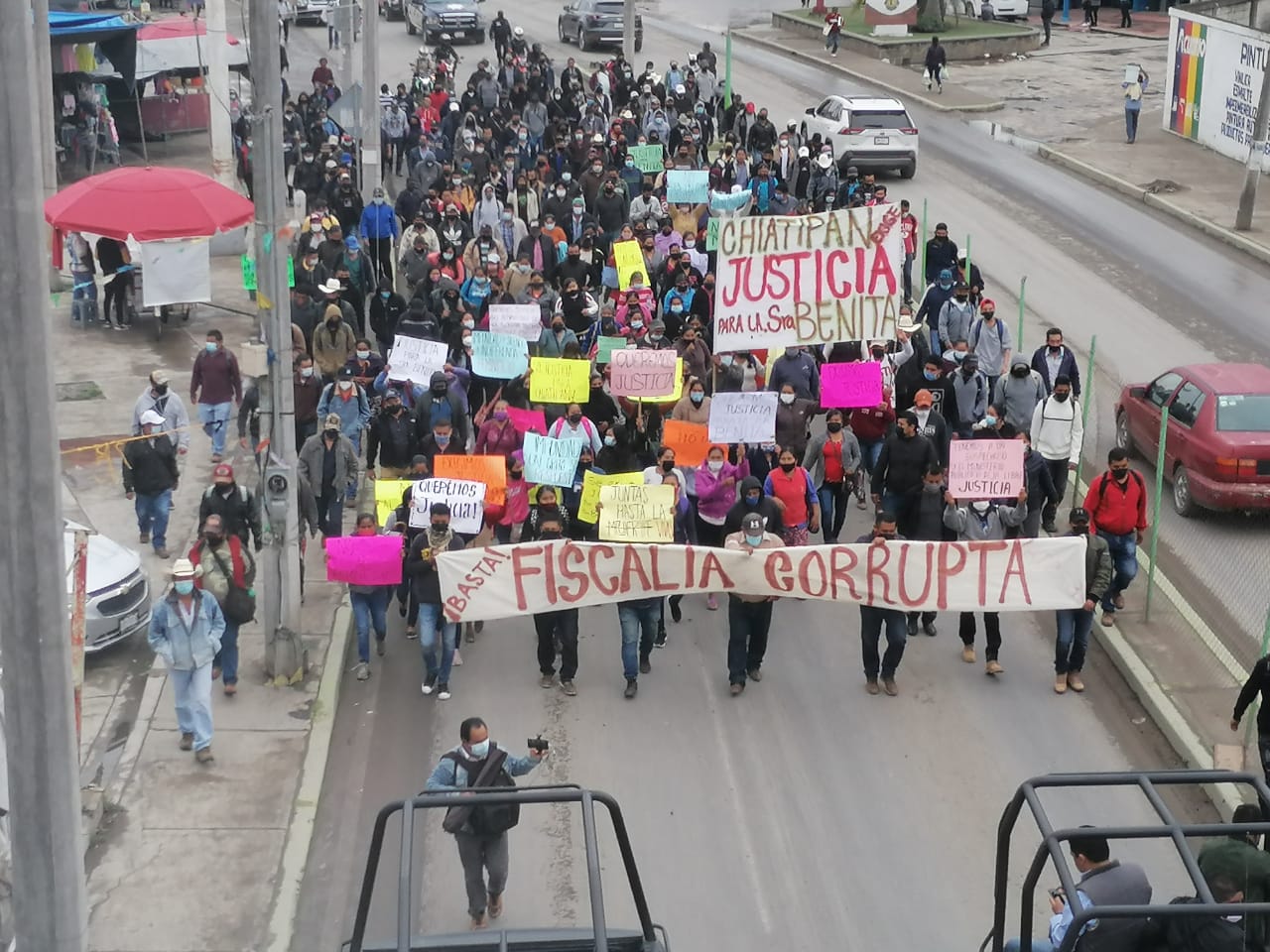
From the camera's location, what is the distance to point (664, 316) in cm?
2022

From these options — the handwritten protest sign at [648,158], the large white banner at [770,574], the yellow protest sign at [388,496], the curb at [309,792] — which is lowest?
the curb at [309,792]

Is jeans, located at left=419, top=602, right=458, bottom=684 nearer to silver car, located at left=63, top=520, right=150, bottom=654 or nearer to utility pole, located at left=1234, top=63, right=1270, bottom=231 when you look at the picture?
silver car, located at left=63, top=520, right=150, bottom=654

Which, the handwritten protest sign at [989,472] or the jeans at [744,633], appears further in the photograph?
the handwritten protest sign at [989,472]

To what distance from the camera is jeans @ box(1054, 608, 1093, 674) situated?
1391 centimetres

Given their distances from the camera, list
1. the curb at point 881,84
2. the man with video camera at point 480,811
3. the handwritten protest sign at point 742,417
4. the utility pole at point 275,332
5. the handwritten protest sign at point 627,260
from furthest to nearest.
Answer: the curb at point 881,84, the handwritten protest sign at point 627,260, the handwritten protest sign at point 742,417, the utility pole at point 275,332, the man with video camera at point 480,811

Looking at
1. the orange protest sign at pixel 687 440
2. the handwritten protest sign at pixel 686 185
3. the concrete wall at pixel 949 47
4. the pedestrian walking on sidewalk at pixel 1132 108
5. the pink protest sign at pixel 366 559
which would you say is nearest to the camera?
the pink protest sign at pixel 366 559

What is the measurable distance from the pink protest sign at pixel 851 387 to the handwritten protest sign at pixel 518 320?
3238mm

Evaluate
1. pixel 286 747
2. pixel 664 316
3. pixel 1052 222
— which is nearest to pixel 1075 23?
pixel 1052 222

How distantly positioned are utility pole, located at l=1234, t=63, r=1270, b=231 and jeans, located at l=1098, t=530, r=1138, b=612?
1616 centimetres

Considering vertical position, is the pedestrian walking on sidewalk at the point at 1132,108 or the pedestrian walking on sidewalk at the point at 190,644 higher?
the pedestrian walking on sidewalk at the point at 1132,108

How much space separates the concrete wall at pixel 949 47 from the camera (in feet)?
158

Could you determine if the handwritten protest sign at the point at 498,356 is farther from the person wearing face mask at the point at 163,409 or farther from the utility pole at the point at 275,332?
the utility pole at the point at 275,332

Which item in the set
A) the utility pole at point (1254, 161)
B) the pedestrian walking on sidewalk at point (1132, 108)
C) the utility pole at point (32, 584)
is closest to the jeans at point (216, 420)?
the utility pole at point (32, 584)

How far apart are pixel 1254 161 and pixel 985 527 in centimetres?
1716
